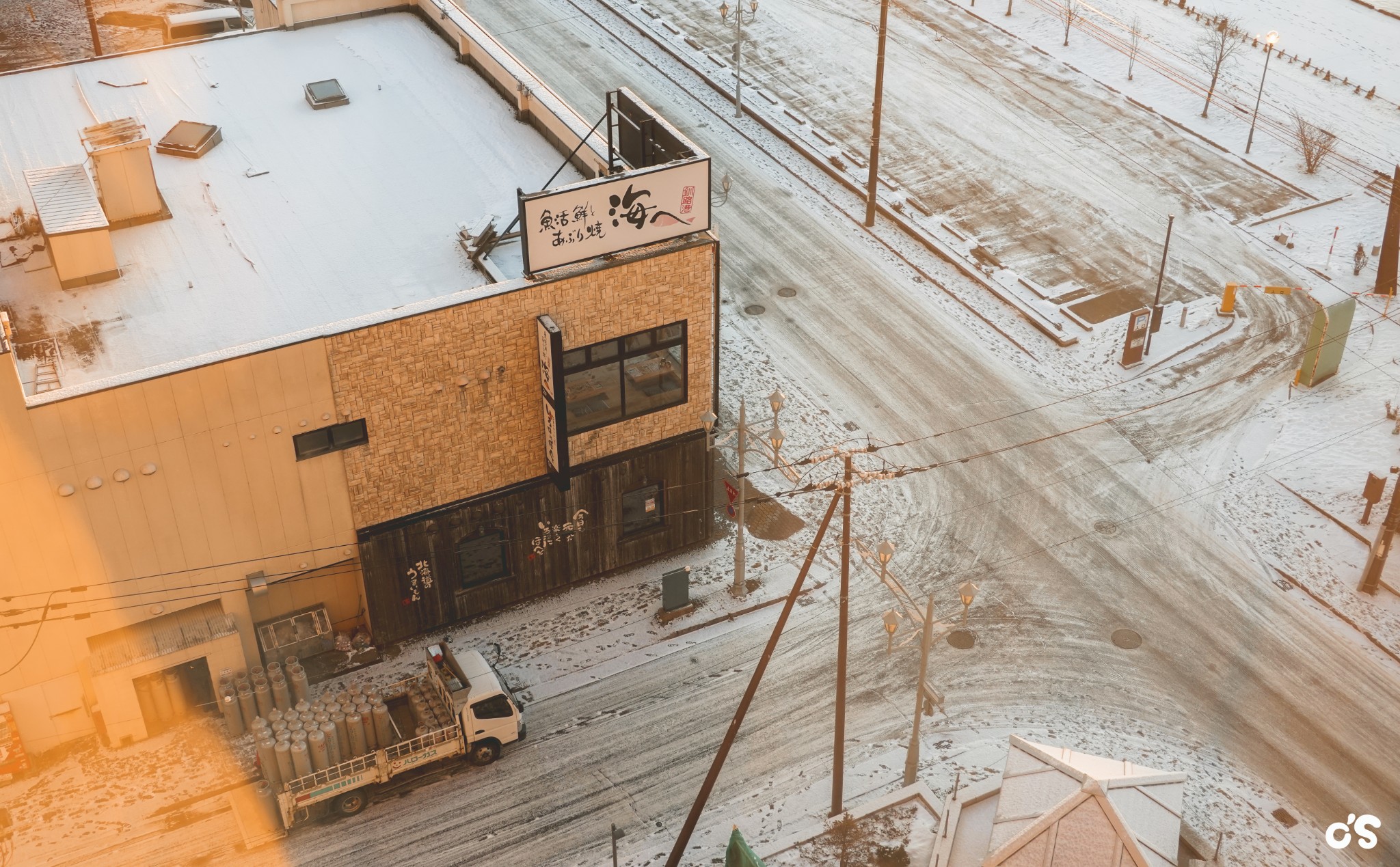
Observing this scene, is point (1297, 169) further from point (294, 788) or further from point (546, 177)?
point (294, 788)

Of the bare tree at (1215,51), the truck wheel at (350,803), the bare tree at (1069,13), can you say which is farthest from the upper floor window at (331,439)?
the bare tree at (1069,13)

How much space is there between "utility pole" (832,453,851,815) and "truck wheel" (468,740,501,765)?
8.14m

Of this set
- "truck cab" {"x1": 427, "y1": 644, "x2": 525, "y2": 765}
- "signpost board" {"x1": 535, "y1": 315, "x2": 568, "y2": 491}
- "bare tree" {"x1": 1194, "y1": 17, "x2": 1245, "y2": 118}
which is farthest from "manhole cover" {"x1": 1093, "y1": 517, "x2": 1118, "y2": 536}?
"bare tree" {"x1": 1194, "y1": 17, "x2": 1245, "y2": 118}

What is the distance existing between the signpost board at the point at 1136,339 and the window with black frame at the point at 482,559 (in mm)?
22587

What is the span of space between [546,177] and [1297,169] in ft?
114

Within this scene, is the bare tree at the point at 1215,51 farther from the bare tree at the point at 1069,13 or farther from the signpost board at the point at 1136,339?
the signpost board at the point at 1136,339

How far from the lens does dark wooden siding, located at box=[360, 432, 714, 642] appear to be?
36594 millimetres

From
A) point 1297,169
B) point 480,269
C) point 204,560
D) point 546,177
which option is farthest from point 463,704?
point 1297,169

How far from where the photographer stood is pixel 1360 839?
32719mm

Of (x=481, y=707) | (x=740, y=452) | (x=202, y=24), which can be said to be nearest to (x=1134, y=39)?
(x=740, y=452)

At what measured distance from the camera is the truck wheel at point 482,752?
3416cm

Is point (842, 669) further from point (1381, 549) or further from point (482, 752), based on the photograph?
point (1381, 549)

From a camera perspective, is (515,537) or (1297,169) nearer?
(515,537)

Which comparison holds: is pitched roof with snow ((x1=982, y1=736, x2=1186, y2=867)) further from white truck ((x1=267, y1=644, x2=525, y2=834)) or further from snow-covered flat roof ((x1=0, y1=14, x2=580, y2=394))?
snow-covered flat roof ((x1=0, y1=14, x2=580, y2=394))
